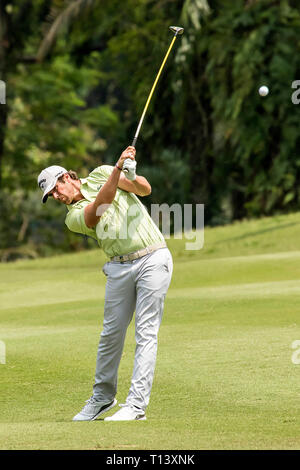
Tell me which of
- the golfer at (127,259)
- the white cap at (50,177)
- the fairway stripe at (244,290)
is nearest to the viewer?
the golfer at (127,259)

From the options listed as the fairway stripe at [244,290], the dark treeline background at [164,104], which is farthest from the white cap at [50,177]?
the dark treeline background at [164,104]

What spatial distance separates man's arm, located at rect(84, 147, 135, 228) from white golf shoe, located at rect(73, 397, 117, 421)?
1281 millimetres

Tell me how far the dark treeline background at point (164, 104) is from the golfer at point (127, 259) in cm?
2282

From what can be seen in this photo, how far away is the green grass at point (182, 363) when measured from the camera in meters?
6.09

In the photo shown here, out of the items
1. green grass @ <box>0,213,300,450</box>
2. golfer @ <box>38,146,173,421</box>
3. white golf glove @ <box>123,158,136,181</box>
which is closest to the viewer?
green grass @ <box>0,213,300,450</box>

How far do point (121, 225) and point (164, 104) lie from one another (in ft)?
94.6

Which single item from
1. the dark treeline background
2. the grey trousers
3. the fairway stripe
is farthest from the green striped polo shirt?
the dark treeline background

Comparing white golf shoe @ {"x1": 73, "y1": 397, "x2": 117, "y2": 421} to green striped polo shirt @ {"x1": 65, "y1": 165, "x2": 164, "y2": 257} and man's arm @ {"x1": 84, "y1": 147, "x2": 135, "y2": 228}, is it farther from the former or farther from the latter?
man's arm @ {"x1": 84, "y1": 147, "x2": 135, "y2": 228}

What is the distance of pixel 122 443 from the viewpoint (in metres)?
5.73

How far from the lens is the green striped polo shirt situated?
6.88 m

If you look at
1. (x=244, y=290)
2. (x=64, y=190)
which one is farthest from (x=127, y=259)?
(x=244, y=290)

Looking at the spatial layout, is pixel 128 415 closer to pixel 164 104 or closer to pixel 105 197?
pixel 105 197

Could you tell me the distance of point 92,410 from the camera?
7113 mm

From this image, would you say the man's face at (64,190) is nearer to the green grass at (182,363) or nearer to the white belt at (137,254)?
the white belt at (137,254)
